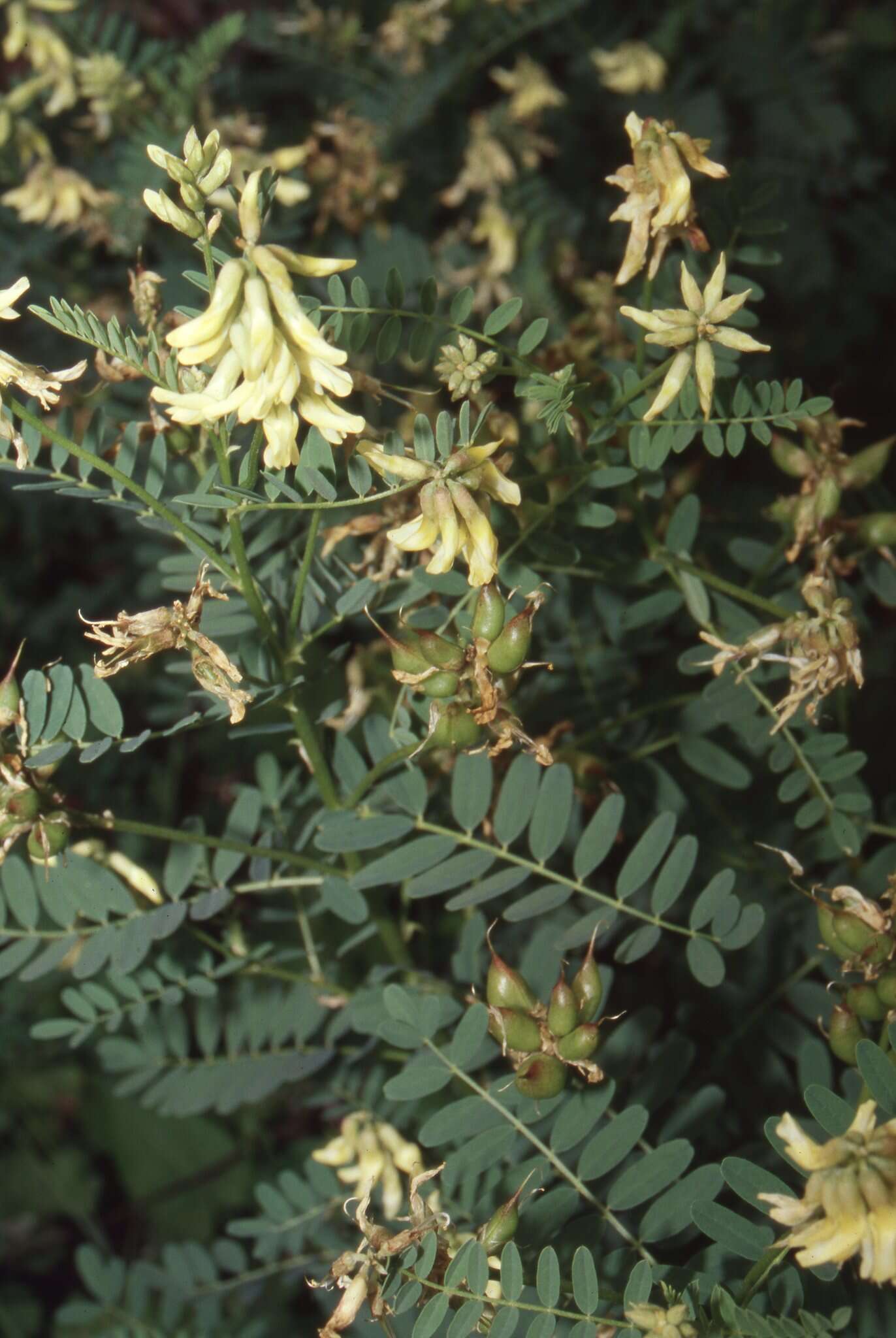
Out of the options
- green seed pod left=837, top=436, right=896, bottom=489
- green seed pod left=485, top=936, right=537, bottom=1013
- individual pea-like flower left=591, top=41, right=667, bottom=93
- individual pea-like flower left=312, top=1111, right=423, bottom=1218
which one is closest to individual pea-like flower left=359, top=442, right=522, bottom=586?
green seed pod left=485, top=936, right=537, bottom=1013

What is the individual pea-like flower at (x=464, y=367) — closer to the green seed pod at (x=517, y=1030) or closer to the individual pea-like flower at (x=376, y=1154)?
the green seed pod at (x=517, y=1030)

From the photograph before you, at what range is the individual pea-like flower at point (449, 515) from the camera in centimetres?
75

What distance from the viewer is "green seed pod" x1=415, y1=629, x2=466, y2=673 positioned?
0.79 metres

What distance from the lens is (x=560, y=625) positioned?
1.18m

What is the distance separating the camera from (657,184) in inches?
33.3

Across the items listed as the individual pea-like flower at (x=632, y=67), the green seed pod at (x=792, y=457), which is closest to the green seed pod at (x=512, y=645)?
the green seed pod at (x=792, y=457)

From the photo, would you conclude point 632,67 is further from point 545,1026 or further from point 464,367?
point 545,1026

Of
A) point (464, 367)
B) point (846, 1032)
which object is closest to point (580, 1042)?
point (846, 1032)

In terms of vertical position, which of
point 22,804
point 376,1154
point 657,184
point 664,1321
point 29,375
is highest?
point 657,184

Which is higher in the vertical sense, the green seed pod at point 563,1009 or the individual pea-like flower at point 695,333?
the individual pea-like flower at point 695,333

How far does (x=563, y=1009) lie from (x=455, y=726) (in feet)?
0.63

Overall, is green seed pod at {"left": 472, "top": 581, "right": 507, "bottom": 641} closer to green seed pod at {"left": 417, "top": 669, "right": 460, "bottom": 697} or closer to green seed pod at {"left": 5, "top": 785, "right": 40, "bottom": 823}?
green seed pod at {"left": 417, "top": 669, "right": 460, "bottom": 697}

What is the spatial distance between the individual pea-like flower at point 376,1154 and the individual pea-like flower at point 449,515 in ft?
1.64

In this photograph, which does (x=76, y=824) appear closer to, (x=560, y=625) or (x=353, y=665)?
(x=353, y=665)
